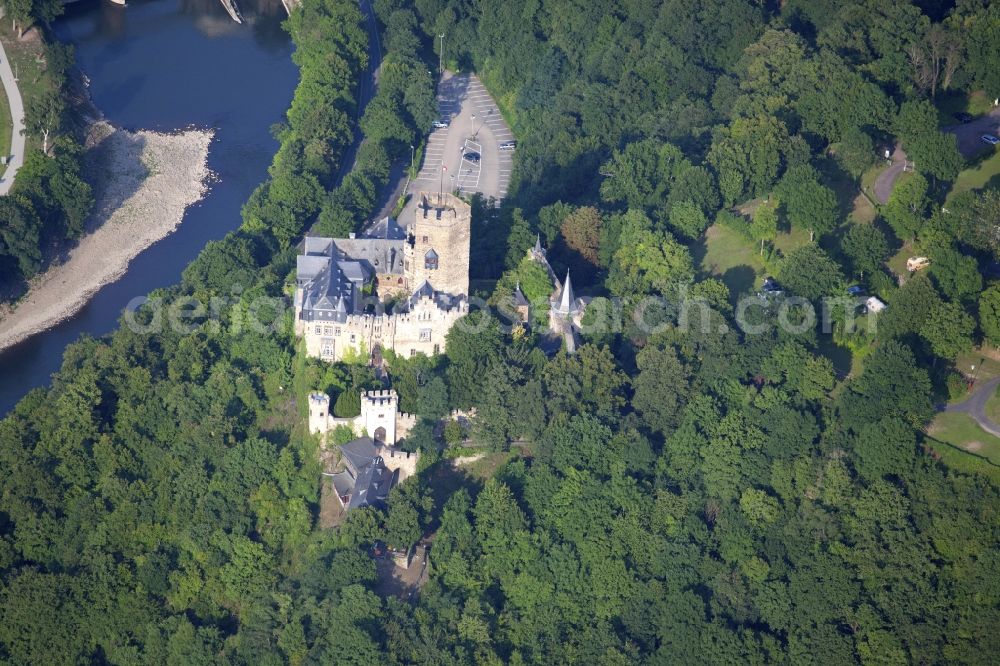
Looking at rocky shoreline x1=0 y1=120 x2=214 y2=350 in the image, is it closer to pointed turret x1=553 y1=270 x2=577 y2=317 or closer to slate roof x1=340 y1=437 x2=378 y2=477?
slate roof x1=340 y1=437 x2=378 y2=477

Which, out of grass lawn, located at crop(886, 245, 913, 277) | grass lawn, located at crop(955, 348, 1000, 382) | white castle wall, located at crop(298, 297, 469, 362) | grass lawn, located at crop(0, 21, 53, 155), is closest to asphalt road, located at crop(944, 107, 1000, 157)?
grass lawn, located at crop(886, 245, 913, 277)

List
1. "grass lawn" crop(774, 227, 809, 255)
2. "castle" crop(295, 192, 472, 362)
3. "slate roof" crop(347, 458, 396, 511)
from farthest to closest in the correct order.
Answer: "grass lawn" crop(774, 227, 809, 255)
"castle" crop(295, 192, 472, 362)
"slate roof" crop(347, 458, 396, 511)

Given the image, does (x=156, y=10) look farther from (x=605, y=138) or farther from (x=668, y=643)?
(x=668, y=643)

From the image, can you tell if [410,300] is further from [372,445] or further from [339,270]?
[372,445]

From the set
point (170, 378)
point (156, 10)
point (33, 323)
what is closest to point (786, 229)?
point (170, 378)

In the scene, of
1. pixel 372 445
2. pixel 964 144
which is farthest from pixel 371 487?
pixel 964 144

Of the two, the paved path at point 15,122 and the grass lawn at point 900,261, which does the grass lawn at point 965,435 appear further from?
the paved path at point 15,122
